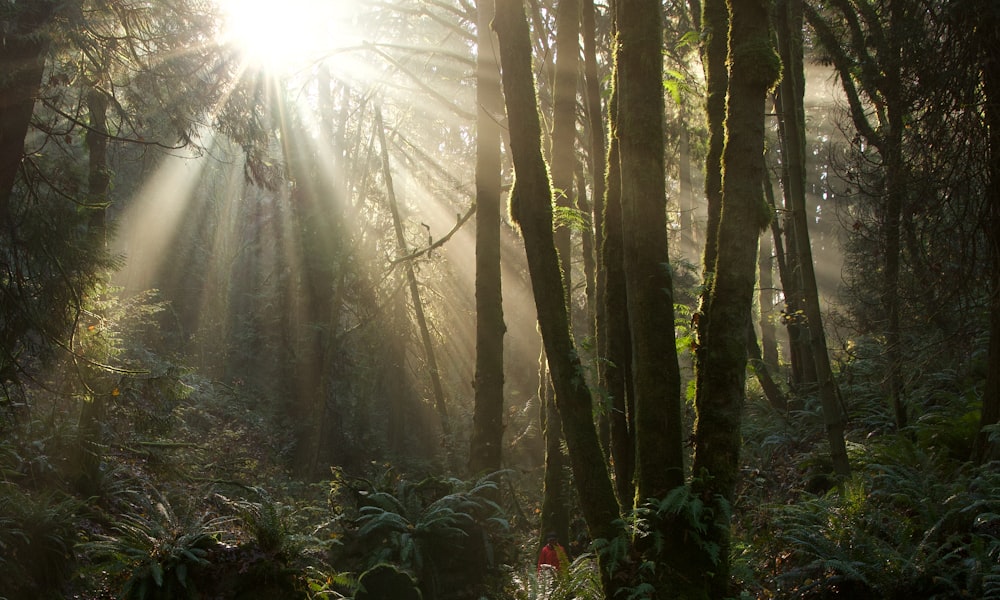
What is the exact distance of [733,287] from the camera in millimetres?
4910

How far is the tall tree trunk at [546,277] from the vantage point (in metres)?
5.32

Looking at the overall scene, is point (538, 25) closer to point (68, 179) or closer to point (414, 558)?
point (68, 179)

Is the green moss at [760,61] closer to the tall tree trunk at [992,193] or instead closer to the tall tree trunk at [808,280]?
the tall tree trunk at [992,193]

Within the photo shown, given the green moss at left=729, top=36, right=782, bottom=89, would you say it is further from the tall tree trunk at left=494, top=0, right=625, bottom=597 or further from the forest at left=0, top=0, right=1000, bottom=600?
the tall tree trunk at left=494, top=0, right=625, bottom=597

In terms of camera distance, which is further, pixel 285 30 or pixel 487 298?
pixel 285 30

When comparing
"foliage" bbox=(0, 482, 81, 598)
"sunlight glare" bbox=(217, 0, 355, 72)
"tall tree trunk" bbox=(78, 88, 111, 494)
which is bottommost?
"foliage" bbox=(0, 482, 81, 598)

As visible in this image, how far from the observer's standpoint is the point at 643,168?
5418mm

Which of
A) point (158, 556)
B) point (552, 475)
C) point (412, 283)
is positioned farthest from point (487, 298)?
point (412, 283)

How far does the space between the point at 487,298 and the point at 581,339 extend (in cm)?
190

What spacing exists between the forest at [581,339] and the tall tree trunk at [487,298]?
0.04 meters

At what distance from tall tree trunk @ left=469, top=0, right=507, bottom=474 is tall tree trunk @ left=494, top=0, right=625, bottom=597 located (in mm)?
4372

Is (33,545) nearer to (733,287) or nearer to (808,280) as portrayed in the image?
(733,287)

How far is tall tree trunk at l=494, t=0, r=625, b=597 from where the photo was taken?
5.32 meters

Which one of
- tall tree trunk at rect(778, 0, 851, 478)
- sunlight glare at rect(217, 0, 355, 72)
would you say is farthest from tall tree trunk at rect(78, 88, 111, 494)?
tall tree trunk at rect(778, 0, 851, 478)
